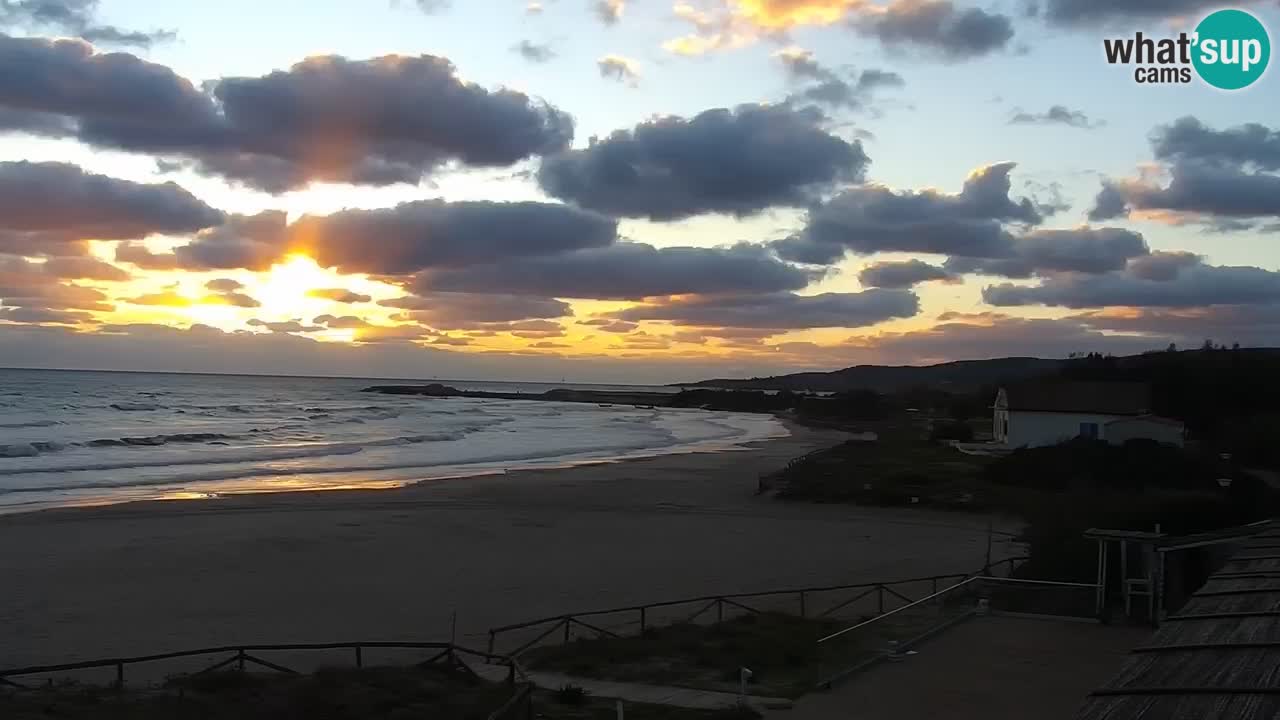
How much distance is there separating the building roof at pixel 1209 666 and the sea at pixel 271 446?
3342 centimetres

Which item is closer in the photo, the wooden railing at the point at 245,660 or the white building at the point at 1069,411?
the wooden railing at the point at 245,660

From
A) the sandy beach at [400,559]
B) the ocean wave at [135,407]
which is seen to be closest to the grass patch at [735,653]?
the sandy beach at [400,559]

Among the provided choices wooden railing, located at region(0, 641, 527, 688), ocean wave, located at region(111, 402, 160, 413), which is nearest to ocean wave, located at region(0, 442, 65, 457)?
ocean wave, located at region(111, 402, 160, 413)

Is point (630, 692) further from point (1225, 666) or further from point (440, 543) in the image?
point (440, 543)

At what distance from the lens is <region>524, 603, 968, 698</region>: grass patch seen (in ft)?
46.4

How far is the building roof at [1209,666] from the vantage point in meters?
5.82

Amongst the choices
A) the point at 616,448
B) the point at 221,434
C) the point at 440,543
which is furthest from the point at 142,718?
the point at 221,434

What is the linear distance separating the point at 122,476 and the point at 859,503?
2924 cm

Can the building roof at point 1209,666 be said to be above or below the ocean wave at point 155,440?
above

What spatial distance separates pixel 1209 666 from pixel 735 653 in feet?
30.2

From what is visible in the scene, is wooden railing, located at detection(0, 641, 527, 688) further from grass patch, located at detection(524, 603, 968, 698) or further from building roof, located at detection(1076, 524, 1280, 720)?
building roof, located at detection(1076, 524, 1280, 720)

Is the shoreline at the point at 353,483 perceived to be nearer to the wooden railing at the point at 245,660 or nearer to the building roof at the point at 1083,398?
the building roof at the point at 1083,398

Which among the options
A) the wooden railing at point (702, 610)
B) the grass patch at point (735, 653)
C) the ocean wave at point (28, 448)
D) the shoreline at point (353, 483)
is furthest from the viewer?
the ocean wave at point (28, 448)

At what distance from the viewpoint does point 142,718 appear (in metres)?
12.1
